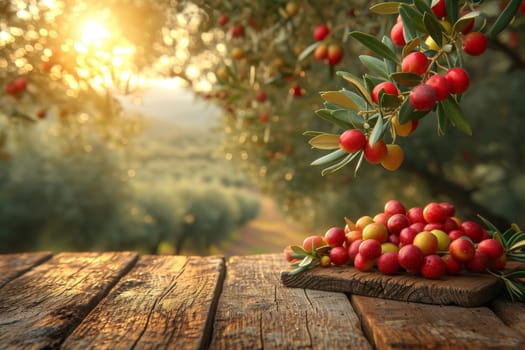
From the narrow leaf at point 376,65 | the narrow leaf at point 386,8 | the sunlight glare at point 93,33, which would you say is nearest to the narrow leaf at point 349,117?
the narrow leaf at point 376,65

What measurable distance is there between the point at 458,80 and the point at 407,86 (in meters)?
0.11

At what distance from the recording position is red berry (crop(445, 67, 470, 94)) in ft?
4.10

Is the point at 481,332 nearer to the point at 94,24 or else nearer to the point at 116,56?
the point at 116,56

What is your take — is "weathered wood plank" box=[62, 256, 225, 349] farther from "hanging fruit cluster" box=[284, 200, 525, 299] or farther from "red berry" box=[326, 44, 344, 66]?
"red berry" box=[326, 44, 344, 66]

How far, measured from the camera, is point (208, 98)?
3.51 m

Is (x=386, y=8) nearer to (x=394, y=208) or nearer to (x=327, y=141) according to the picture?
(x=327, y=141)

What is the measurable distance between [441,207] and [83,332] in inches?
47.4

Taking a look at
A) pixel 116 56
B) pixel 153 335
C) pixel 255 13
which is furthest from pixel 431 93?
pixel 116 56

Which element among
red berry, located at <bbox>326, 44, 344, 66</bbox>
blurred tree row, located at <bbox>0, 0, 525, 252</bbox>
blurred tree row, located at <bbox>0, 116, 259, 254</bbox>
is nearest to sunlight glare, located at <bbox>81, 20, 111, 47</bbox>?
blurred tree row, located at <bbox>0, 0, 525, 252</bbox>

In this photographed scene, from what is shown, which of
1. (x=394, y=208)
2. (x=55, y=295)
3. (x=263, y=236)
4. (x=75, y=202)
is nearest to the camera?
(x=55, y=295)

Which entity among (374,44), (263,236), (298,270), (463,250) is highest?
(374,44)

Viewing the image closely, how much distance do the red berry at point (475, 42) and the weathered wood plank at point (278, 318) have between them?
0.74 metres

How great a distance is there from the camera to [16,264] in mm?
2150

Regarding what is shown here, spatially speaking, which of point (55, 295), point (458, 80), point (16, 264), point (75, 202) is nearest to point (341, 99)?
point (458, 80)
